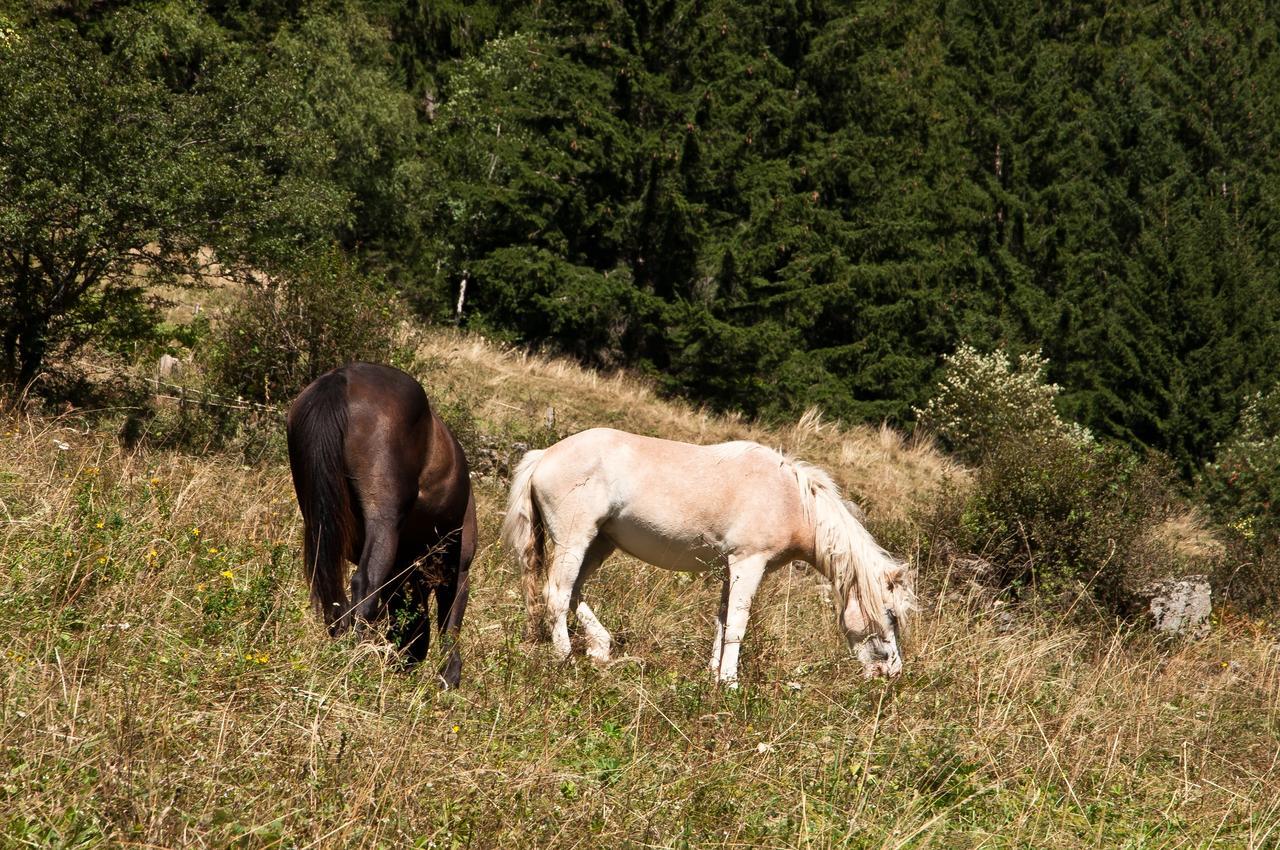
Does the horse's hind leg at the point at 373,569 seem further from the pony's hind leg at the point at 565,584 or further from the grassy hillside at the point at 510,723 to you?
the pony's hind leg at the point at 565,584

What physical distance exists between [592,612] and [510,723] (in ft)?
8.03

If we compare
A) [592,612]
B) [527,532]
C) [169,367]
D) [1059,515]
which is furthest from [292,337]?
[1059,515]

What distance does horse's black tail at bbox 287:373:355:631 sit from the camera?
4742mm

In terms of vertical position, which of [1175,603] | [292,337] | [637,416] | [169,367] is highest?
[1175,603]

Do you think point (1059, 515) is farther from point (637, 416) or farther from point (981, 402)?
point (981, 402)

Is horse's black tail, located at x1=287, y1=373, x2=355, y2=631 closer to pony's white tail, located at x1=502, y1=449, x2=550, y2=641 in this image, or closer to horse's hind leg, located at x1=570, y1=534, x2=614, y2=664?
horse's hind leg, located at x1=570, y1=534, x2=614, y2=664

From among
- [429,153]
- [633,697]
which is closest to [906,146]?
[429,153]

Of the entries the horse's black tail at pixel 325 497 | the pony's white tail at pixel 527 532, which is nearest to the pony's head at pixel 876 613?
the pony's white tail at pixel 527 532

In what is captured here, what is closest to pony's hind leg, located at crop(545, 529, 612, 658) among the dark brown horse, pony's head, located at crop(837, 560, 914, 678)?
the dark brown horse

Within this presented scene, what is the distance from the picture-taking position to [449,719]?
423 centimetres

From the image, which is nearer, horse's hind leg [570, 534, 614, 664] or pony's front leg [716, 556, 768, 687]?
pony's front leg [716, 556, 768, 687]

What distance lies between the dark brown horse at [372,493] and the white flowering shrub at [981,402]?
21.4m

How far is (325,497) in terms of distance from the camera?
4.79 metres

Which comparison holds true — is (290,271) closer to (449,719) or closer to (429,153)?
(449,719)
